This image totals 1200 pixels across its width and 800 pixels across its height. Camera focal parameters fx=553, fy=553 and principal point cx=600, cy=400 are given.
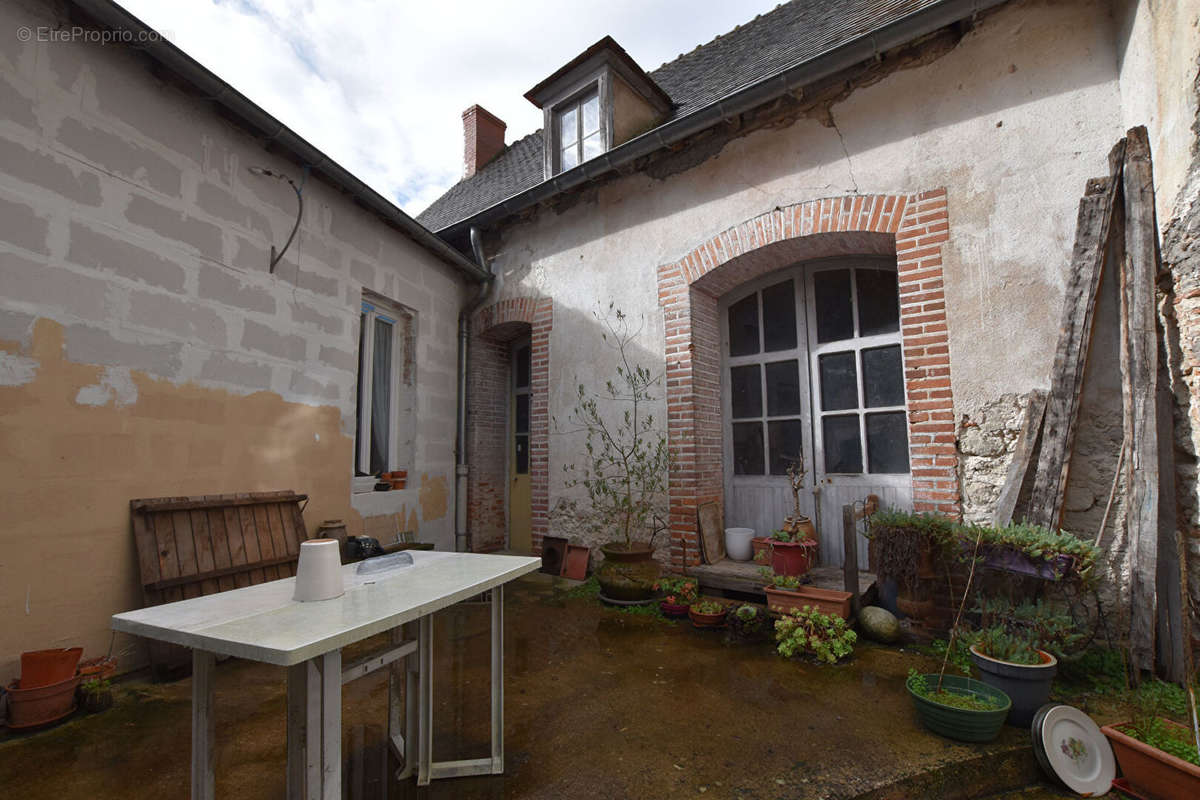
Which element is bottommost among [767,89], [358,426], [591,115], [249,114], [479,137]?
[358,426]

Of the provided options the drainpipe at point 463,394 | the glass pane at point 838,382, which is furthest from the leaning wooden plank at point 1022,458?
the drainpipe at point 463,394

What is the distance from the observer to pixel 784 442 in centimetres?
479

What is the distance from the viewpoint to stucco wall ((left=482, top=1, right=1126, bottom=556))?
10.8 feet

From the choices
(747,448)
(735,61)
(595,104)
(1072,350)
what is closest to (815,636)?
(747,448)

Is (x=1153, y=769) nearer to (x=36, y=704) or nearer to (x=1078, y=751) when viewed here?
(x=1078, y=751)

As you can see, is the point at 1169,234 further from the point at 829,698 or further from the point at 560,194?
the point at 560,194

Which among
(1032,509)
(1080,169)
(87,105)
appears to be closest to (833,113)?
(1080,169)

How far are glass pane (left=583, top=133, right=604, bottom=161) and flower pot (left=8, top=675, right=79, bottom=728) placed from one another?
5368 mm

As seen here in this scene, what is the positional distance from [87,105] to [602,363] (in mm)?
3852

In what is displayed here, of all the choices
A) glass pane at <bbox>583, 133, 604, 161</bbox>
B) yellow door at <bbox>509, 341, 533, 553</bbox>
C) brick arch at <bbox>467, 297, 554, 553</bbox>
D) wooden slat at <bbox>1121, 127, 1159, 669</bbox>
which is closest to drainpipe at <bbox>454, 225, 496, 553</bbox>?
brick arch at <bbox>467, 297, 554, 553</bbox>

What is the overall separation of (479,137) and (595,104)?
4083 mm

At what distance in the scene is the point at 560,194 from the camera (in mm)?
5688

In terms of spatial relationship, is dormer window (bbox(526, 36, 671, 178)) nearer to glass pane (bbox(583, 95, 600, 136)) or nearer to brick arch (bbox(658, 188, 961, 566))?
glass pane (bbox(583, 95, 600, 136))

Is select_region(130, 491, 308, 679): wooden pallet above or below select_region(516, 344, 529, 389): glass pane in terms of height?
below
